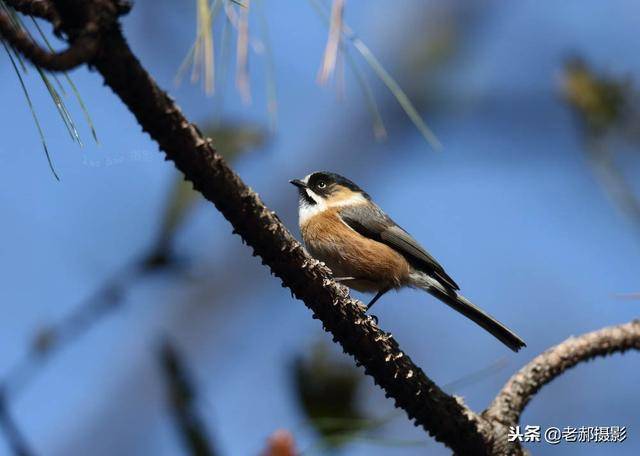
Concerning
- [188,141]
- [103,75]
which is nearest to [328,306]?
[188,141]

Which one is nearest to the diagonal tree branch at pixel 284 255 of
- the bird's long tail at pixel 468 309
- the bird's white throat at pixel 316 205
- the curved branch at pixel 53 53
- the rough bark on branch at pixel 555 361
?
the curved branch at pixel 53 53

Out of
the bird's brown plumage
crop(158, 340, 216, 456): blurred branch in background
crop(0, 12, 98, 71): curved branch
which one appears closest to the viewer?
crop(0, 12, 98, 71): curved branch

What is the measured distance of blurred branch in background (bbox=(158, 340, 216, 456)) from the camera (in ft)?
6.27

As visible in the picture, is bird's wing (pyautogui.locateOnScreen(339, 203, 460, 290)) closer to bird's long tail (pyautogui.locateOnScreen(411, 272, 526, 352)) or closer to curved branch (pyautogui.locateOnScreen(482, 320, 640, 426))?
bird's long tail (pyautogui.locateOnScreen(411, 272, 526, 352))

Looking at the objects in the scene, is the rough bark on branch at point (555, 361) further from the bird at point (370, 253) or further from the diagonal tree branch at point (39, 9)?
the diagonal tree branch at point (39, 9)

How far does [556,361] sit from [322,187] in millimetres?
2328

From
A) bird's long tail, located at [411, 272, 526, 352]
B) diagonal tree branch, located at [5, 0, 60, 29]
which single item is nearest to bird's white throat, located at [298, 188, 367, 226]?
bird's long tail, located at [411, 272, 526, 352]

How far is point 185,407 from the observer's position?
192 cm

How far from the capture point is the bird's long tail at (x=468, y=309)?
12.6ft

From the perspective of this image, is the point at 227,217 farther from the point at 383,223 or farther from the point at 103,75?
the point at 383,223

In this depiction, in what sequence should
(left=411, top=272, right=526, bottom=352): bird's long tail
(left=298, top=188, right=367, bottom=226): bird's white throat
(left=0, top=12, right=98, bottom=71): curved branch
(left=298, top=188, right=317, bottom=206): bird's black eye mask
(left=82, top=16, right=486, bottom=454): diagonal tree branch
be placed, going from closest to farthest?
(left=0, top=12, right=98, bottom=71): curved branch, (left=82, top=16, right=486, bottom=454): diagonal tree branch, (left=411, top=272, right=526, bottom=352): bird's long tail, (left=298, top=188, right=367, bottom=226): bird's white throat, (left=298, top=188, right=317, bottom=206): bird's black eye mask

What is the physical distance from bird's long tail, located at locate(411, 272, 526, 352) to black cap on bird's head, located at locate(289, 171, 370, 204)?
69 centimetres

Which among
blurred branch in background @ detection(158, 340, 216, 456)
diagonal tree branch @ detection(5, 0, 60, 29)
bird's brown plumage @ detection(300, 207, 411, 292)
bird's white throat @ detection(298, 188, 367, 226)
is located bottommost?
blurred branch in background @ detection(158, 340, 216, 456)

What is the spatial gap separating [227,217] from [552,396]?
6074 millimetres
